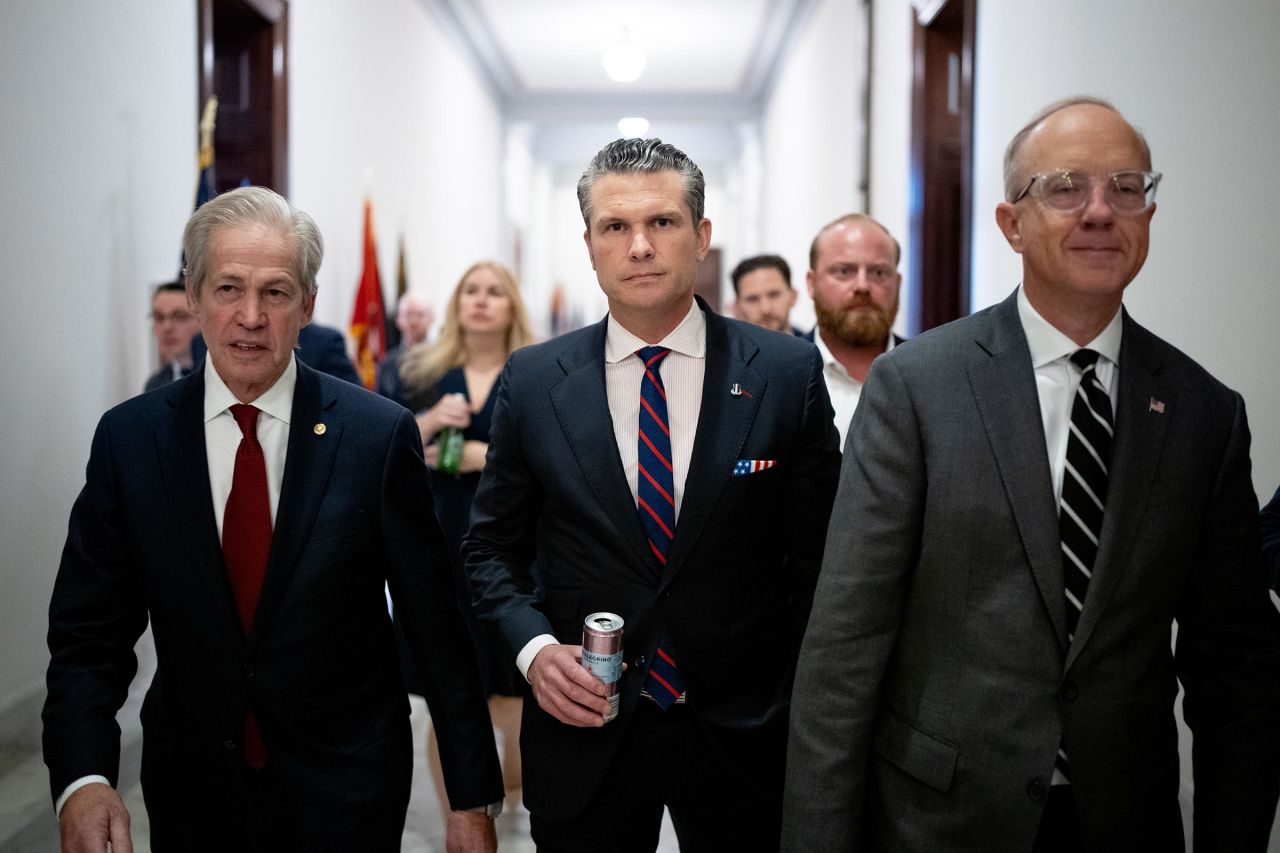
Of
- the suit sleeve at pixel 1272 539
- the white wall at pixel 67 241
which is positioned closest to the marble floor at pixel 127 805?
the white wall at pixel 67 241

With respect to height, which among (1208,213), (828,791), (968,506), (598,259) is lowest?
(828,791)

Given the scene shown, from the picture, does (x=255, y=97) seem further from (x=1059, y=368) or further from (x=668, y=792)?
(x=1059, y=368)

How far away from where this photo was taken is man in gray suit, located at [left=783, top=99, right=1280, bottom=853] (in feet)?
4.60

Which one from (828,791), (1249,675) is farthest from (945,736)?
(1249,675)

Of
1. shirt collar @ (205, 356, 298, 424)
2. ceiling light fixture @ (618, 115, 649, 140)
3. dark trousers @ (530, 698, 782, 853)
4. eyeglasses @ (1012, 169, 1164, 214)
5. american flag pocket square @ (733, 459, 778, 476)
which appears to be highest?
ceiling light fixture @ (618, 115, 649, 140)

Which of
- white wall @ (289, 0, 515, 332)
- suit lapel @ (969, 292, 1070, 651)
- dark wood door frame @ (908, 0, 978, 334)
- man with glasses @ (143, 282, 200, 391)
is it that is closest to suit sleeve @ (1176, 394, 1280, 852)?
suit lapel @ (969, 292, 1070, 651)

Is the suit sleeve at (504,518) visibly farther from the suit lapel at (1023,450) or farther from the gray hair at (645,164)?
the suit lapel at (1023,450)

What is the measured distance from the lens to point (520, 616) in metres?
1.74

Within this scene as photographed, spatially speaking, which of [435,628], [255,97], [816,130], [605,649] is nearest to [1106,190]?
[605,649]

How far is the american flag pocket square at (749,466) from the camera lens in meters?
1.72

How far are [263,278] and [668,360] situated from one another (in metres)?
0.66

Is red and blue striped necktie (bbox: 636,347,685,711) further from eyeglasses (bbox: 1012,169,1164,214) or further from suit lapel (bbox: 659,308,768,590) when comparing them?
eyeglasses (bbox: 1012,169,1164,214)

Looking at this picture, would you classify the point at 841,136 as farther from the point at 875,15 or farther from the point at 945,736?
the point at 945,736

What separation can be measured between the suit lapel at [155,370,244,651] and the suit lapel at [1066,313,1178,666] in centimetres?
118
